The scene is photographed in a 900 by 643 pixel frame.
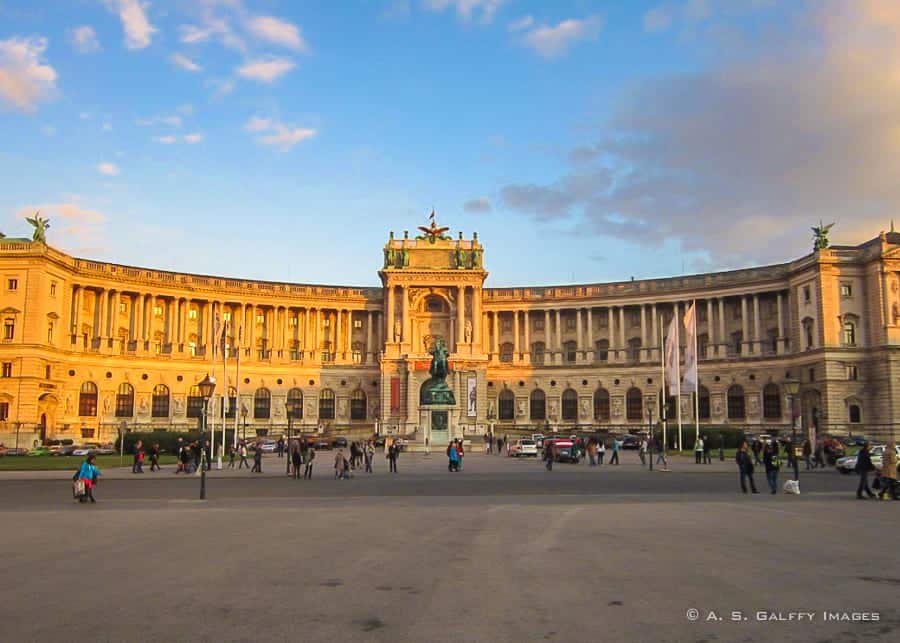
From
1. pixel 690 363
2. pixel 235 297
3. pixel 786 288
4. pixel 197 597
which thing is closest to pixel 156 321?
pixel 235 297

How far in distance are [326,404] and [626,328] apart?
4340 cm

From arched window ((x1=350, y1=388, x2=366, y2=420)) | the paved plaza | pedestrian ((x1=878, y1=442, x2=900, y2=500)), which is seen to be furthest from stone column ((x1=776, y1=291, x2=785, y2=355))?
the paved plaza

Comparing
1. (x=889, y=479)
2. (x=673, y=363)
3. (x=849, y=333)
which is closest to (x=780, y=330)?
(x=849, y=333)

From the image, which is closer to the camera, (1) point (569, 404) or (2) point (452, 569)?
(2) point (452, 569)

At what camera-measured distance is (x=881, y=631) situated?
1066 centimetres

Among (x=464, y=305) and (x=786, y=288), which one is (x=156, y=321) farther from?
(x=786, y=288)

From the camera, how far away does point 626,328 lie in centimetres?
11275

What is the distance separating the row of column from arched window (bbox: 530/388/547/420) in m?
5.25

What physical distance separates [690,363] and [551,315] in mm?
55794

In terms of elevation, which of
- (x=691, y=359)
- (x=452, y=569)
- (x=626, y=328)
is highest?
(x=626, y=328)

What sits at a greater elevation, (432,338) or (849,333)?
(432,338)

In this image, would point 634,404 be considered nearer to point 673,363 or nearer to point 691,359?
point 673,363

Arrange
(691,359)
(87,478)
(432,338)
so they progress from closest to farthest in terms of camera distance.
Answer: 1. (87,478)
2. (691,359)
3. (432,338)

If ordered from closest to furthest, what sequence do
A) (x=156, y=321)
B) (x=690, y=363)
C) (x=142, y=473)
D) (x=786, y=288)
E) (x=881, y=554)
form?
(x=881, y=554) → (x=142, y=473) → (x=690, y=363) → (x=786, y=288) → (x=156, y=321)
